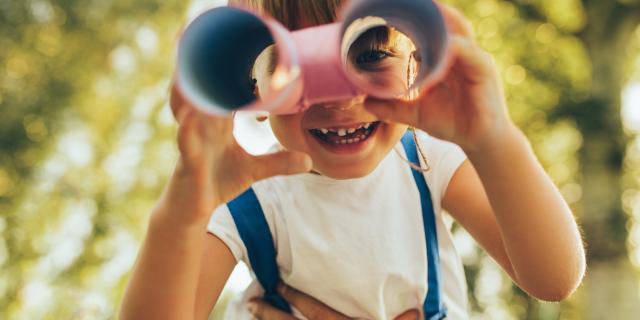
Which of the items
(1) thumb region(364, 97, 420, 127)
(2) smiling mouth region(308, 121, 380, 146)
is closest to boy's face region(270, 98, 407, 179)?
(2) smiling mouth region(308, 121, 380, 146)

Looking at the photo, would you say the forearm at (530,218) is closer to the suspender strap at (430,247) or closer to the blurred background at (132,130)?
the suspender strap at (430,247)

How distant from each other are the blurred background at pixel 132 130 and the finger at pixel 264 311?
13.4 ft

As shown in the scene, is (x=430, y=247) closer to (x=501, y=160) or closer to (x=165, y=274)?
(x=501, y=160)

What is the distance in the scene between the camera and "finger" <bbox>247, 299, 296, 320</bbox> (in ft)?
4.58

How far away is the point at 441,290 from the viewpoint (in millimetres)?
1443

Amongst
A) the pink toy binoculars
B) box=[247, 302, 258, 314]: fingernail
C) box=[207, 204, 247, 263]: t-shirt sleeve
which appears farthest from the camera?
box=[247, 302, 258, 314]: fingernail

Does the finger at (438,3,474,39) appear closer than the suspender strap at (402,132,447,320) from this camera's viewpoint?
Yes

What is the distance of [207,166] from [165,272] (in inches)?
6.7

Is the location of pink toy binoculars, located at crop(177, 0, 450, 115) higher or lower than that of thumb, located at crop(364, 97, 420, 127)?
higher

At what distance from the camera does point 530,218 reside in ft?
3.35

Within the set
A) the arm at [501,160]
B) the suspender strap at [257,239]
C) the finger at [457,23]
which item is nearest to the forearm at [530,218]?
the arm at [501,160]

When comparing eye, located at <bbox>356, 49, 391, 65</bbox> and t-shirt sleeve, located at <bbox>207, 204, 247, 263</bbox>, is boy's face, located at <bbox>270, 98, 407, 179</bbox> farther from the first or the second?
t-shirt sleeve, located at <bbox>207, 204, 247, 263</bbox>

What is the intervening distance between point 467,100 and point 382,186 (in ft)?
1.72

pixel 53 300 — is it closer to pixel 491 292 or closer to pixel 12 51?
pixel 12 51
